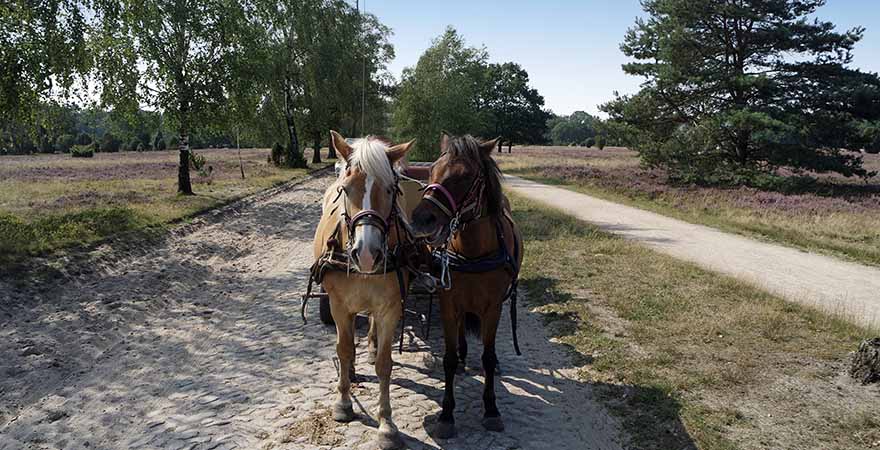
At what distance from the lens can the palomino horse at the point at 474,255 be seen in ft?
13.2

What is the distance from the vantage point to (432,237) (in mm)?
3730

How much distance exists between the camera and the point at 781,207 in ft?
62.1

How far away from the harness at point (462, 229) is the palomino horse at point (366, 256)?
34 cm

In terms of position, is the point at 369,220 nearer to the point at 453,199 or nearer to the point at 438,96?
the point at 453,199

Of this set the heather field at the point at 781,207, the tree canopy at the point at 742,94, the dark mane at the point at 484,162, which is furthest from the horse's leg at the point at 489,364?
the tree canopy at the point at 742,94

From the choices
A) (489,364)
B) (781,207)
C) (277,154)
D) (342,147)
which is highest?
(342,147)

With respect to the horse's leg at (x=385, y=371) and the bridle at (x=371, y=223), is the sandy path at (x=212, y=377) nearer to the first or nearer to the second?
the horse's leg at (x=385, y=371)

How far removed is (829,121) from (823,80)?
216cm

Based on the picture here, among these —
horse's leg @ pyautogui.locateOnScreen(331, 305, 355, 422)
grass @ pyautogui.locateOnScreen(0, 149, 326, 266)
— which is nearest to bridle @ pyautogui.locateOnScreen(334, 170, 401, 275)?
horse's leg @ pyautogui.locateOnScreen(331, 305, 355, 422)

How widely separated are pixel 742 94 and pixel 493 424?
26134 mm

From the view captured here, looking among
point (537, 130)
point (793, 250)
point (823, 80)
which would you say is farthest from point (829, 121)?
point (537, 130)

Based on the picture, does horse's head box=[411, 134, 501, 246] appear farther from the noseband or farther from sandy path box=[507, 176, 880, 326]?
sandy path box=[507, 176, 880, 326]

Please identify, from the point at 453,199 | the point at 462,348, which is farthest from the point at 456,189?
the point at 462,348

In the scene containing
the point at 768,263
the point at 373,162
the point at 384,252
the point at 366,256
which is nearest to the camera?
the point at 366,256
